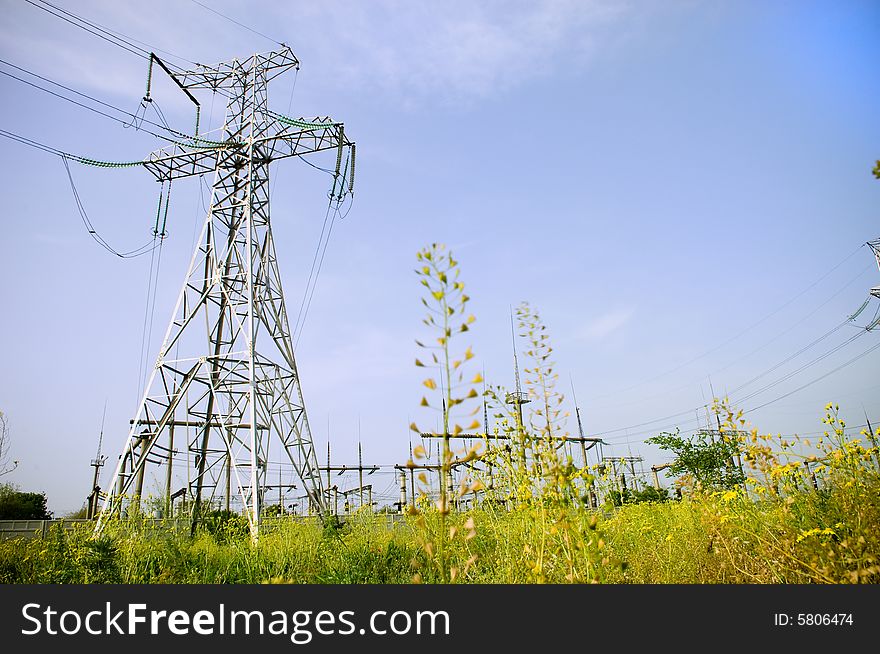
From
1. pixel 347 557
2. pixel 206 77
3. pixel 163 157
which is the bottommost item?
pixel 347 557

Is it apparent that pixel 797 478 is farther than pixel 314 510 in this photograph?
No

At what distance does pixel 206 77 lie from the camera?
435 inches

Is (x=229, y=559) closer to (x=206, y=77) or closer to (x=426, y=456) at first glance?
(x=426, y=456)

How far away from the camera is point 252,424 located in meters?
8.20

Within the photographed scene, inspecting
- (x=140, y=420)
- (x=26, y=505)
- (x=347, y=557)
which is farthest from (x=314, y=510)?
(x=26, y=505)

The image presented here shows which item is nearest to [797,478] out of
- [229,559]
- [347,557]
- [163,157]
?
[347,557]

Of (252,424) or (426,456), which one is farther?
(252,424)

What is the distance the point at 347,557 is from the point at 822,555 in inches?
160

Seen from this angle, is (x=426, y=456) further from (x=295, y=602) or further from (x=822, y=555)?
(x=822, y=555)

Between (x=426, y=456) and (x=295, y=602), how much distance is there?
4.31 feet

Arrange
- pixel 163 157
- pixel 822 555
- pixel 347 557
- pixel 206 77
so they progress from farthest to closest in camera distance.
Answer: pixel 206 77
pixel 163 157
pixel 347 557
pixel 822 555

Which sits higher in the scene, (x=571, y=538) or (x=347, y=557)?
(x=571, y=538)

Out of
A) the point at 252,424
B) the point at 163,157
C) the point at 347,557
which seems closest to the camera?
the point at 347,557

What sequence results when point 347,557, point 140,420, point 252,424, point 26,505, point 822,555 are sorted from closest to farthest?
point 822,555
point 347,557
point 252,424
point 140,420
point 26,505
